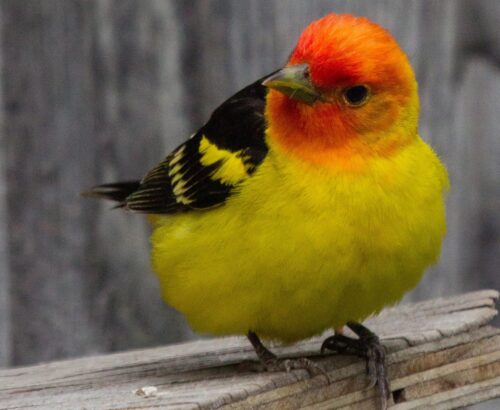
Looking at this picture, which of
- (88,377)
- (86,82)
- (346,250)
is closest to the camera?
(346,250)

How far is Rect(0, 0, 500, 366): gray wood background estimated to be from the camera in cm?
384

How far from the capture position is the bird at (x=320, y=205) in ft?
9.42

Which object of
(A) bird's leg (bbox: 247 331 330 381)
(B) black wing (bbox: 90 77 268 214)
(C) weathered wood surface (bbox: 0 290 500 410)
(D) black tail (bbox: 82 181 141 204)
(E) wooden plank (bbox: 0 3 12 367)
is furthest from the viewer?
(E) wooden plank (bbox: 0 3 12 367)

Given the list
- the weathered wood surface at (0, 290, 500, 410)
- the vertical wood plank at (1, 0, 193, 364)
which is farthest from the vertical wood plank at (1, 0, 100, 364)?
the weathered wood surface at (0, 290, 500, 410)

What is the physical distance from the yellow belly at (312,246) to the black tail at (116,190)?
57cm

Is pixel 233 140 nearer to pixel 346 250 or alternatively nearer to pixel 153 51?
pixel 346 250

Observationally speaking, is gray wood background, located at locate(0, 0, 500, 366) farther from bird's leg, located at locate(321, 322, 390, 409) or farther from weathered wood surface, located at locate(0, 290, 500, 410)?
bird's leg, located at locate(321, 322, 390, 409)

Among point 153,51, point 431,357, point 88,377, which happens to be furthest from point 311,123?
point 153,51

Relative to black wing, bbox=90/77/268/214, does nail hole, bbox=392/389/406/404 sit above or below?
below

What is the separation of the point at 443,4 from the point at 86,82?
110 centimetres

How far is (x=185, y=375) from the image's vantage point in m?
3.00

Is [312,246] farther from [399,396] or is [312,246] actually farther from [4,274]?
[4,274]

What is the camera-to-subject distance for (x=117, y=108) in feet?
12.9

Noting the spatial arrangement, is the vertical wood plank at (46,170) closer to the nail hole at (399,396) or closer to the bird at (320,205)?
the bird at (320,205)
